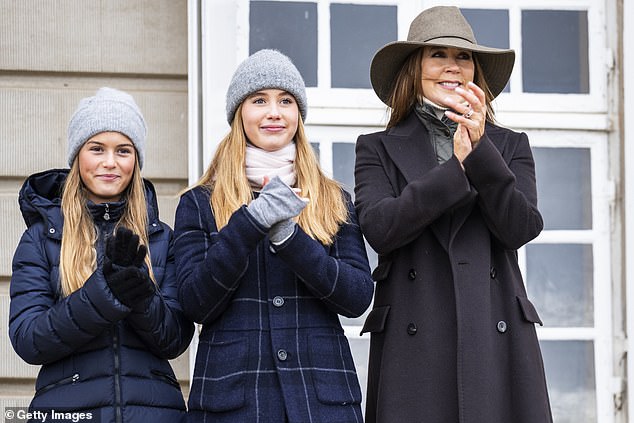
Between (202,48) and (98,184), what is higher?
(202,48)

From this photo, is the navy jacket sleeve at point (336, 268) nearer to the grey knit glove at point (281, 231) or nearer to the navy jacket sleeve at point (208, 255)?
the grey knit glove at point (281, 231)

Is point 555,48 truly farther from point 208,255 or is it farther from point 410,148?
point 208,255

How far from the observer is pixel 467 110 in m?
3.12

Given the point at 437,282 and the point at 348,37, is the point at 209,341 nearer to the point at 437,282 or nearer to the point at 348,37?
the point at 437,282

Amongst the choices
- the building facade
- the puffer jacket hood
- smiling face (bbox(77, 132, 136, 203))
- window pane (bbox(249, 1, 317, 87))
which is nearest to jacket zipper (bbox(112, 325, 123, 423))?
the puffer jacket hood

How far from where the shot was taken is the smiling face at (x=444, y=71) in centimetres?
329

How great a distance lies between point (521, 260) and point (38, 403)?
2379 mm

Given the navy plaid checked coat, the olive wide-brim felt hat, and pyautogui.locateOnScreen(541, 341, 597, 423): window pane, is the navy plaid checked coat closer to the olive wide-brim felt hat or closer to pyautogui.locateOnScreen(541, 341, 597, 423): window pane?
the olive wide-brim felt hat

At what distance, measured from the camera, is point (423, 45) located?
10.9 ft

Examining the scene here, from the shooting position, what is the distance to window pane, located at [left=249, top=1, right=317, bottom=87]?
467 cm

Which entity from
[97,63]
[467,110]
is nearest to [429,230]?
[467,110]

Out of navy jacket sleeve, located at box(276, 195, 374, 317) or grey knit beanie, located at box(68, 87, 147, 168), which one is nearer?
navy jacket sleeve, located at box(276, 195, 374, 317)

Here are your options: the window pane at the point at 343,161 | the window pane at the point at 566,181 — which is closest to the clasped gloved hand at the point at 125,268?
the window pane at the point at 343,161

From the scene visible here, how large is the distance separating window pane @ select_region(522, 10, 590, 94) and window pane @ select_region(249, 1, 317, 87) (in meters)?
0.98
